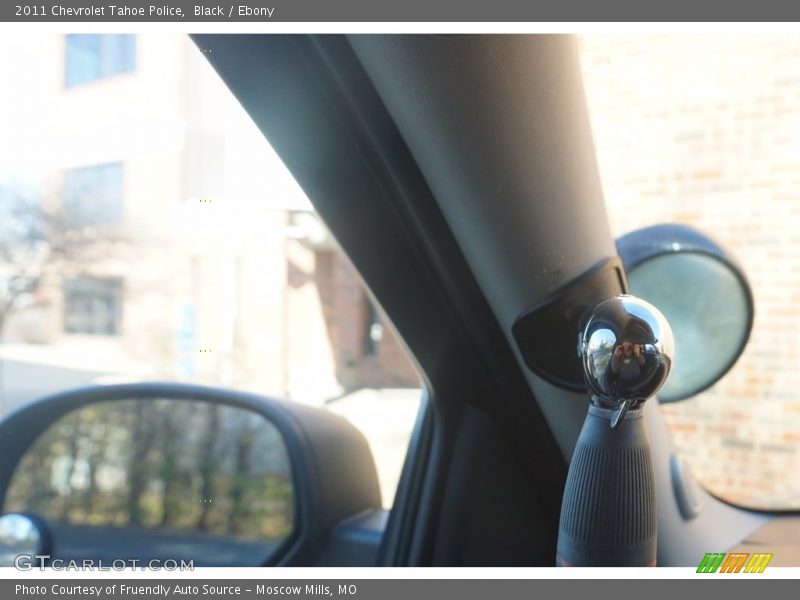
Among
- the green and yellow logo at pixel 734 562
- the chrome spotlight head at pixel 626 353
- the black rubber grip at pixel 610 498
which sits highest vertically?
the chrome spotlight head at pixel 626 353

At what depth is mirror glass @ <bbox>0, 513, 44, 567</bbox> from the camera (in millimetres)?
1597

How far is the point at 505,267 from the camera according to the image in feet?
3.77

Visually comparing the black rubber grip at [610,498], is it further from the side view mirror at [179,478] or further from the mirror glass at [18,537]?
the mirror glass at [18,537]

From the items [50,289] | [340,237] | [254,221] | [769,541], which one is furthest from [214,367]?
[769,541]

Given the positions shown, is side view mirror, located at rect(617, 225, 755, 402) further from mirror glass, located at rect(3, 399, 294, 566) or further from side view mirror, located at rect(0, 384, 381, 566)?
mirror glass, located at rect(3, 399, 294, 566)

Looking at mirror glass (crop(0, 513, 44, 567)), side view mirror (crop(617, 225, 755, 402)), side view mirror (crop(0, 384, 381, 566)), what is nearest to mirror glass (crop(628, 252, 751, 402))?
side view mirror (crop(617, 225, 755, 402))

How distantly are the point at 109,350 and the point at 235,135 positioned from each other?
1.96 meters

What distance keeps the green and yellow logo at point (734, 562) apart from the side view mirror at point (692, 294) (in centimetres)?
35

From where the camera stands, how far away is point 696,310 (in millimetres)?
1530

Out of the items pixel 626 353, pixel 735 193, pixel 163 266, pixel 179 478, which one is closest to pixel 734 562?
pixel 626 353

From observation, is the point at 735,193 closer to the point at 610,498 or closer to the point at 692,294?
the point at 692,294

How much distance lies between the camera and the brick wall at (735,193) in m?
2.59

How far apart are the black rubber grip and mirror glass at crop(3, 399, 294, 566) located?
1.08 metres

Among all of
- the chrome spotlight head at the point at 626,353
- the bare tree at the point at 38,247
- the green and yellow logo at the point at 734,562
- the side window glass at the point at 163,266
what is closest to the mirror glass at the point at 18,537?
the side window glass at the point at 163,266
